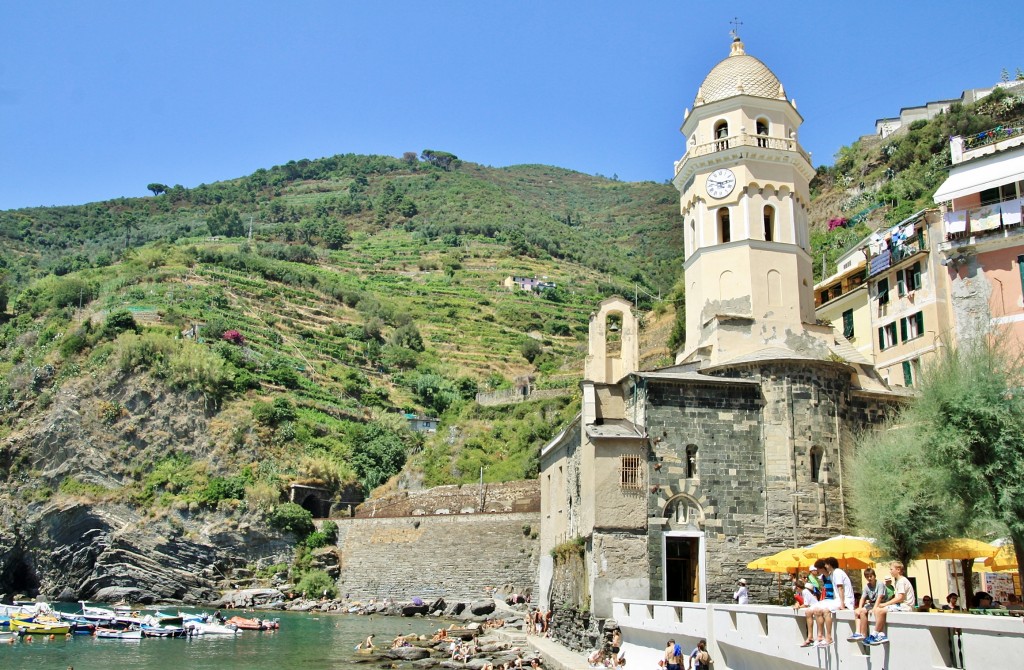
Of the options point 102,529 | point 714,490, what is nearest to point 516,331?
point 102,529

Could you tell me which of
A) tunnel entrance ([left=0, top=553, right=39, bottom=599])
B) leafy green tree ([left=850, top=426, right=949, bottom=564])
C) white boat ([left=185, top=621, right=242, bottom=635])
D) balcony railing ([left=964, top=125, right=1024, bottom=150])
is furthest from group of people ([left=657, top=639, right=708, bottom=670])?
tunnel entrance ([left=0, top=553, right=39, bottom=599])

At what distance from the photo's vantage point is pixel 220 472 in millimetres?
57156

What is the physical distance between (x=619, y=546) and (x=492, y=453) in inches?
1545

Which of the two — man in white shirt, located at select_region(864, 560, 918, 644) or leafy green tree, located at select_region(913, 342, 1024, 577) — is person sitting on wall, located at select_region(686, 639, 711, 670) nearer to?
man in white shirt, located at select_region(864, 560, 918, 644)

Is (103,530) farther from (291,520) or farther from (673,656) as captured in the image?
(673,656)

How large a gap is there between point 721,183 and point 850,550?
12.3 meters

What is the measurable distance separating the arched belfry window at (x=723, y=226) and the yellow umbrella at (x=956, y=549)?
489 inches

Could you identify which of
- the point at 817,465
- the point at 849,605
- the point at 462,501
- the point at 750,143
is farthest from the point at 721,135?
the point at 462,501

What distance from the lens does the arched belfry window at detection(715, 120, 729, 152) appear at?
90.3 feet

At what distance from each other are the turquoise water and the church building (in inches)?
363

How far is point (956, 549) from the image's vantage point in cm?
1728

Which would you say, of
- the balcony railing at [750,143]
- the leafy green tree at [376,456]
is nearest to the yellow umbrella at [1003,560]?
the balcony railing at [750,143]

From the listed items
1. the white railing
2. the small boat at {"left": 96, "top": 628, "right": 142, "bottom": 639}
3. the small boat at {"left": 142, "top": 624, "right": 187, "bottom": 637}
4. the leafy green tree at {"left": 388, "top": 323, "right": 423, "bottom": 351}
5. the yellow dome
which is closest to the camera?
the white railing

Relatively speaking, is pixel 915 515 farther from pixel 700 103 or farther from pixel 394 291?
pixel 394 291
